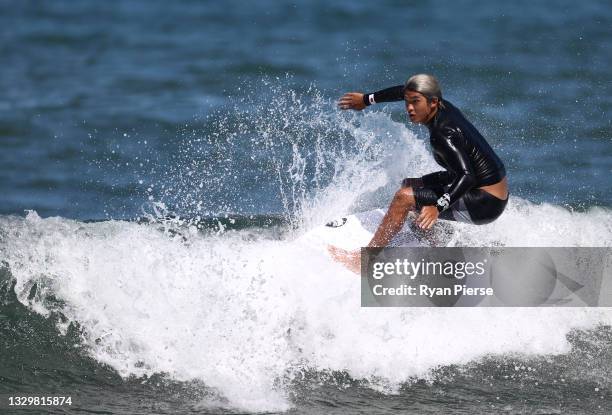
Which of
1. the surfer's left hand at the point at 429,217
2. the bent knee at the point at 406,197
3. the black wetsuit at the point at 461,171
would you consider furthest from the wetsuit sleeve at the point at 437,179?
the surfer's left hand at the point at 429,217

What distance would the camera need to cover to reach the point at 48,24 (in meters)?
22.1

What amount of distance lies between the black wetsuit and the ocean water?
0.61 metres

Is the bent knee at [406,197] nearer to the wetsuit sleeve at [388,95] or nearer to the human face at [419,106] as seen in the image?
the human face at [419,106]

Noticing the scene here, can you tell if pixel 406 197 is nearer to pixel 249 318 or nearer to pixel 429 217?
pixel 429 217

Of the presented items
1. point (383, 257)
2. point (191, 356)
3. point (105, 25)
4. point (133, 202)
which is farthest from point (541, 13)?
point (191, 356)

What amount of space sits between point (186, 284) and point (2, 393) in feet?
5.82

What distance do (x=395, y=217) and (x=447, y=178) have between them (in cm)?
76

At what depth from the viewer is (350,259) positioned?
29.4 ft

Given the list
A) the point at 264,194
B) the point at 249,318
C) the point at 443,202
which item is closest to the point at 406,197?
the point at 443,202

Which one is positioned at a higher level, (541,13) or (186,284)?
(541,13)

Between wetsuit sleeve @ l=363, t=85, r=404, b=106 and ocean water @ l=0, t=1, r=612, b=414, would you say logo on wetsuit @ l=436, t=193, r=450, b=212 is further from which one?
wetsuit sleeve @ l=363, t=85, r=404, b=106

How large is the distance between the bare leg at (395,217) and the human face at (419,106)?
63cm

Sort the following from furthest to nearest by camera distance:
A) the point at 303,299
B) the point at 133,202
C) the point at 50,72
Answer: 1. the point at 50,72
2. the point at 133,202
3. the point at 303,299

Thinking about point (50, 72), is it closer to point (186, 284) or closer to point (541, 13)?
point (541, 13)
